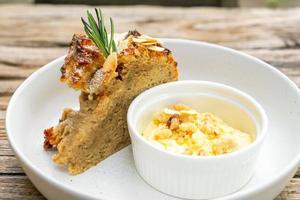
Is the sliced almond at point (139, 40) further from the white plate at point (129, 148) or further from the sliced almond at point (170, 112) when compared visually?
the white plate at point (129, 148)

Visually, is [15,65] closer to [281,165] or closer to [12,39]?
[12,39]

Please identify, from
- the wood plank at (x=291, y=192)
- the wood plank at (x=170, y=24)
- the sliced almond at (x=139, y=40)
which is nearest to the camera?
the wood plank at (x=291, y=192)

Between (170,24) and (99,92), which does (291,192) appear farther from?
(170,24)

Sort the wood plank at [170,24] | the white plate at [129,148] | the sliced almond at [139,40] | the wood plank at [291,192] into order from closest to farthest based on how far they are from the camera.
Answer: the white plate at [129,148] < the wood plank at [291,192] < the sliced almond at [139,40] < the wood plank at [170,24]

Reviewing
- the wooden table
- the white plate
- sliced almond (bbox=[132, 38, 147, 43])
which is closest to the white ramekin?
the white plate

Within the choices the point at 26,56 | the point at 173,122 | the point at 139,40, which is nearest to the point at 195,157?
the point at 173,122

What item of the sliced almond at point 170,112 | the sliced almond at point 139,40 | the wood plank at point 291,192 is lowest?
the wood plank at point 291,192

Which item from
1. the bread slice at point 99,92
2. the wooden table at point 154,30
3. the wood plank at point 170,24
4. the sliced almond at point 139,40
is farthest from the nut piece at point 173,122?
the wood plank at point 170,24
